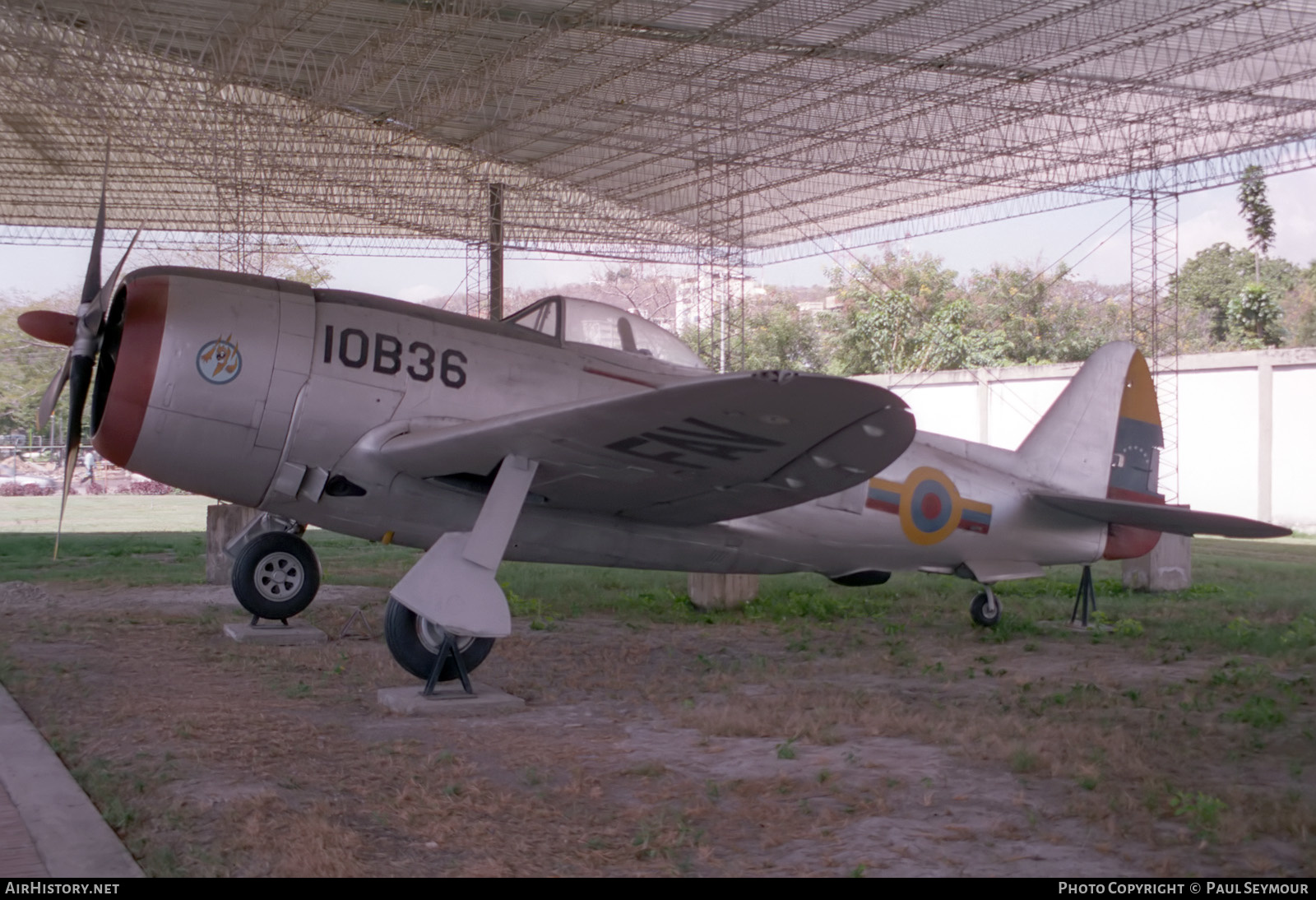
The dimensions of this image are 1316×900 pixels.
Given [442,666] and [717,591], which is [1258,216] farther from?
[442,666]

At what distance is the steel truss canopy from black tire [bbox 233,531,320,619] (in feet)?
36.1

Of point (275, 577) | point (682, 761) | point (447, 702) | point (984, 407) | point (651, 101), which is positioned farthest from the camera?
point (984, 407)

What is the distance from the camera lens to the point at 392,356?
252 inches

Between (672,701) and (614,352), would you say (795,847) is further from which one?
(614,352)

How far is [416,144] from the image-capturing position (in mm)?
26516

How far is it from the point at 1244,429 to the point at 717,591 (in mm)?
19157

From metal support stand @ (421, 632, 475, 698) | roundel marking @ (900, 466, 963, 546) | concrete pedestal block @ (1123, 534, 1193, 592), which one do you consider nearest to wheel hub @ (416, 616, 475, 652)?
metal support stand @ (421, 632, 475, 698)

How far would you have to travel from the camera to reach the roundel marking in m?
8.20

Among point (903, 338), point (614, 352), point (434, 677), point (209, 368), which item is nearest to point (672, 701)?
point (434, 677)

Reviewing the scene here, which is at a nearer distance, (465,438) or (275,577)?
(465,438)

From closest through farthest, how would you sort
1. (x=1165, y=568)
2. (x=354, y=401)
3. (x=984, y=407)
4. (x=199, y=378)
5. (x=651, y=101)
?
(x=199, y=378) → (x=354, y=401) → (x=1165, y=568) → (x=651, y=101) → (x=984, y=407)

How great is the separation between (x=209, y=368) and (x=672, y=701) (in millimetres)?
3214

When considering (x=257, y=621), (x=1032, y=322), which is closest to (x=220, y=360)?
(x=257, y=621)

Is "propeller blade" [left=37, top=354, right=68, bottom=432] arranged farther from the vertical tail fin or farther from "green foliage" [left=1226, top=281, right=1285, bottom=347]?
"green foliage" [left=1226, top=281, right=1285, bottom=347]
